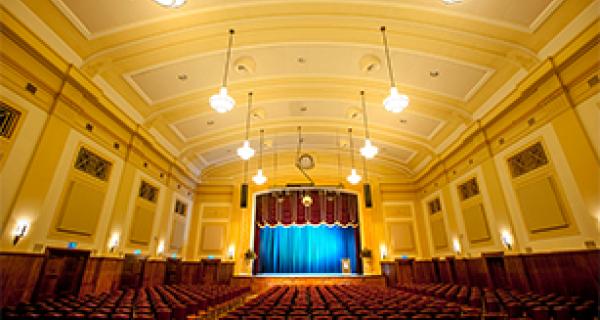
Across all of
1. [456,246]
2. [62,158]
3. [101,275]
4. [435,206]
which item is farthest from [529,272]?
[62,158]

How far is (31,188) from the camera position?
5.45 metres

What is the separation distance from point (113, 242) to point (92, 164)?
2374 millimetres

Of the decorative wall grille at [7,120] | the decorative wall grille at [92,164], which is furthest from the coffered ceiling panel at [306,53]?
the decorative wall grille at [7,120]

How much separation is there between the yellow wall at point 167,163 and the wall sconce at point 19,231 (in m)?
0.07

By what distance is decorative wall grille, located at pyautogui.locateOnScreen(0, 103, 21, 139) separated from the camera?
16.8 ft

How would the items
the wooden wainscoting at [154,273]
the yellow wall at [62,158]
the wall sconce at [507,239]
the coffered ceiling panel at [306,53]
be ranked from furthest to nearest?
the wooden wainscoting at [154,273] → the wall sconce at [507,239] → the coffered ceiling panel at [306,53] → the yellow wall at [62,158]

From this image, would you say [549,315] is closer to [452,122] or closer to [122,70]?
[452,122]

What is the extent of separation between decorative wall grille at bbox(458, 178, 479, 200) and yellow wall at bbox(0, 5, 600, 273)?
0.21m

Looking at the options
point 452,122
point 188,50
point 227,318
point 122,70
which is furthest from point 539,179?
point 122,70

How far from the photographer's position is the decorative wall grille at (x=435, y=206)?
11664 millimetres

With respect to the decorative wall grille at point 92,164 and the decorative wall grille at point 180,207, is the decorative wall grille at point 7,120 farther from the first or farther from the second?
the decorative wall grille at point 180,207

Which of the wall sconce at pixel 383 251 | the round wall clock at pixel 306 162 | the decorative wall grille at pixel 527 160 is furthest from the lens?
the round wall clock at pixel 306 162

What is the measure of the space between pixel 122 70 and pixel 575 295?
12.1m

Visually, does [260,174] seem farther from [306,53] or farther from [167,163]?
[167,163]
